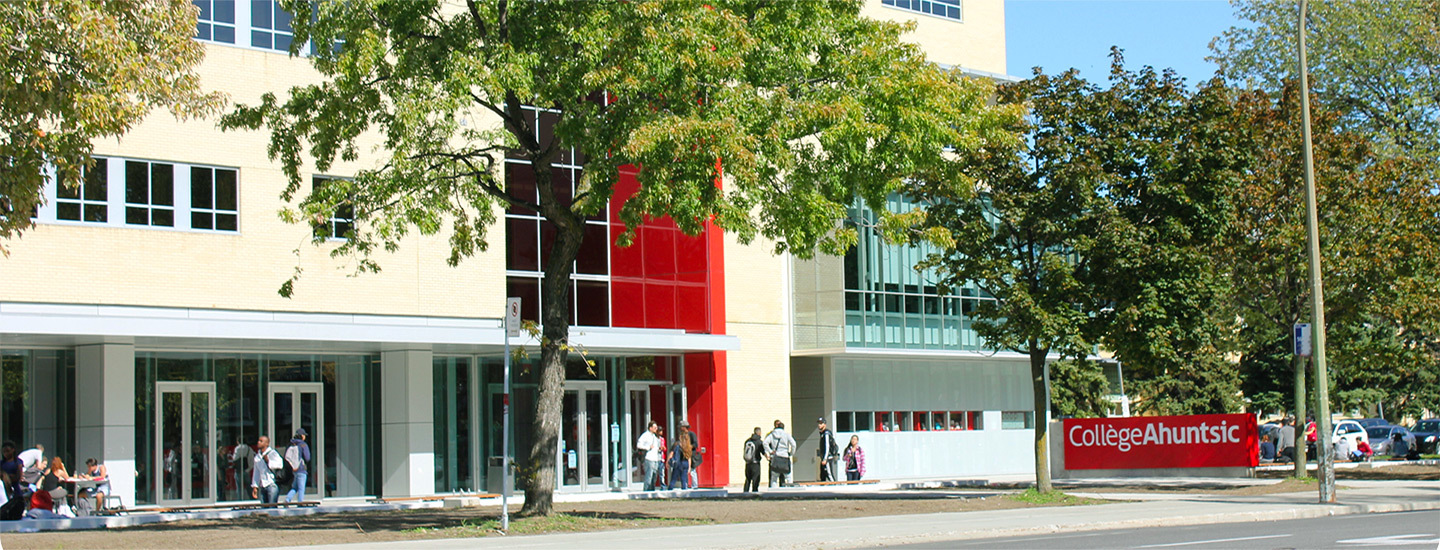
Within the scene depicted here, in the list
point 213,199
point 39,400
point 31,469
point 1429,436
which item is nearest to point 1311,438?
point 1429,436

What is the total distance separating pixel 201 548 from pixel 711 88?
751 cm

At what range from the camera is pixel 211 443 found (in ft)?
91.5

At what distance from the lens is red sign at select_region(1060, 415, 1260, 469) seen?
3281 centimetres

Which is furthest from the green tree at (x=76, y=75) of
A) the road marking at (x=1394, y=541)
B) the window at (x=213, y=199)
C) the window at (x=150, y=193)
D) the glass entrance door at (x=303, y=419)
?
the glass entrance door at (x=303, y=419)

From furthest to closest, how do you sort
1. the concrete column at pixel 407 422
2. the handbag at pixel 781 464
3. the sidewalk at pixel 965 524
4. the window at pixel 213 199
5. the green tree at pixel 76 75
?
the handbag at pixel 781 464, the concrete column at pixel 407 422, the window at pixel 213 199, the sidewalk at pixel 965 524, the green tree at pixel 76 75

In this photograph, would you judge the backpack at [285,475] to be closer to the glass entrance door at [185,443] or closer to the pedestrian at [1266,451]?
the glass entrance door at [185,443]

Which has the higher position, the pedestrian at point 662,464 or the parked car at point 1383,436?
the pedestrian at point 662,464

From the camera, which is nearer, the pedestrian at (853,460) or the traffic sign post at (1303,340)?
the traffic sign post at (1303,340)

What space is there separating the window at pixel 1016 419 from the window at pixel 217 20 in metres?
25.0

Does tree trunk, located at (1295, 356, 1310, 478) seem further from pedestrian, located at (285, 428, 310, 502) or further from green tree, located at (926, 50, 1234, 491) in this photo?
pedestrian, located at (285, 428, 310, 502)

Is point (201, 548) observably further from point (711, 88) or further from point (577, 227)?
point (711, 88)

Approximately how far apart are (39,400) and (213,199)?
481cm

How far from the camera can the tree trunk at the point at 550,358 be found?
18656 millimetres

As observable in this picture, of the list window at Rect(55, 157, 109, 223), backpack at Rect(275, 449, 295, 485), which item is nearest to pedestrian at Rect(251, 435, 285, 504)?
backpack at Rect(275, 449, 295, 485)
